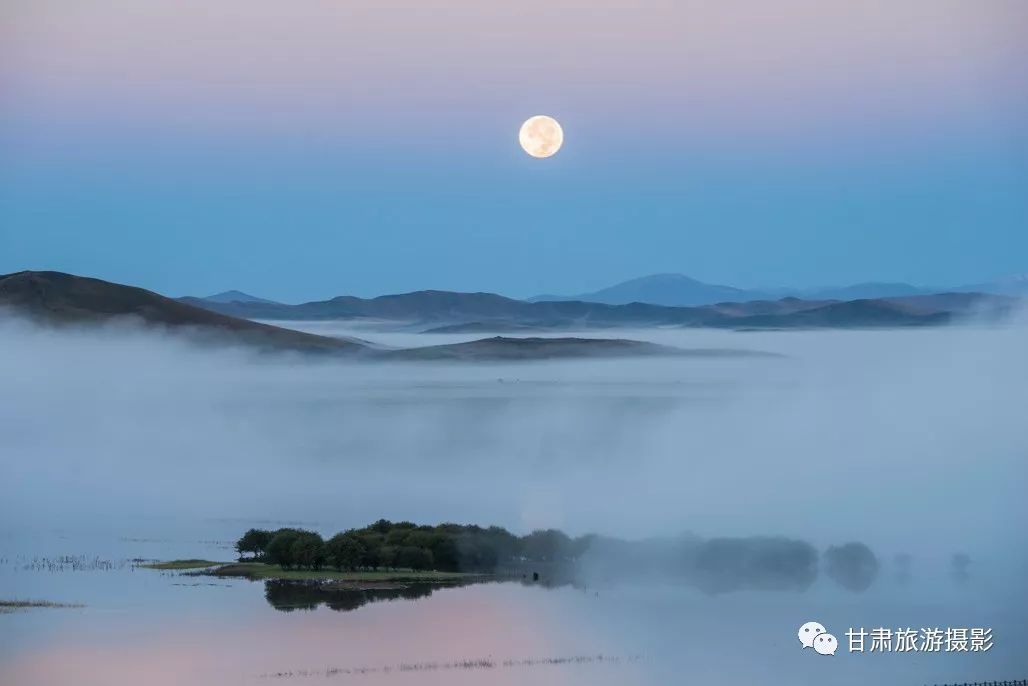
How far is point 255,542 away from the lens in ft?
110

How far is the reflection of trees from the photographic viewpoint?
28.2 meters

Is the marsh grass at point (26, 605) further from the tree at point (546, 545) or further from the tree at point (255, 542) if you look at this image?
the tree at point (546, 545)

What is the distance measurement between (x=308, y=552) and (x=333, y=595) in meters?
2.85

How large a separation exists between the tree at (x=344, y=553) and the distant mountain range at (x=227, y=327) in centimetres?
713

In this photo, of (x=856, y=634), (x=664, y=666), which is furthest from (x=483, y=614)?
(x=856, y=634)

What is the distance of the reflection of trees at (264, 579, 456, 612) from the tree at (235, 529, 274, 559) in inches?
124

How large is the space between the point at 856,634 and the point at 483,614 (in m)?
7.84

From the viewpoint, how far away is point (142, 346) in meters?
40.6

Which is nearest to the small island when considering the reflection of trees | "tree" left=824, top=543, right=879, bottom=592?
the reflection of trees

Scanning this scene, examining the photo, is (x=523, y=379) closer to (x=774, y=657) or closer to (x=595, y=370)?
(x=595, y=370)

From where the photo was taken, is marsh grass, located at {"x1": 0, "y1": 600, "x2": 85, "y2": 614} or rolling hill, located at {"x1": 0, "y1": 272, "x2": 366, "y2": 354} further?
rolling hill, located at {"x1": 0, "y1": 272, "x2": 366, "y2": 354}

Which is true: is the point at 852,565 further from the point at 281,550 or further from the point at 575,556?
the point at 281,550

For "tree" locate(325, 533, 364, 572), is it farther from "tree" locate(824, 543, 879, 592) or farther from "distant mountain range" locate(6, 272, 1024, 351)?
"tree" locate(824, 543, 879, 592)

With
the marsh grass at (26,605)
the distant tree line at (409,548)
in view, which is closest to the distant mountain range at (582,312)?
the distant tree line at (409,548)
